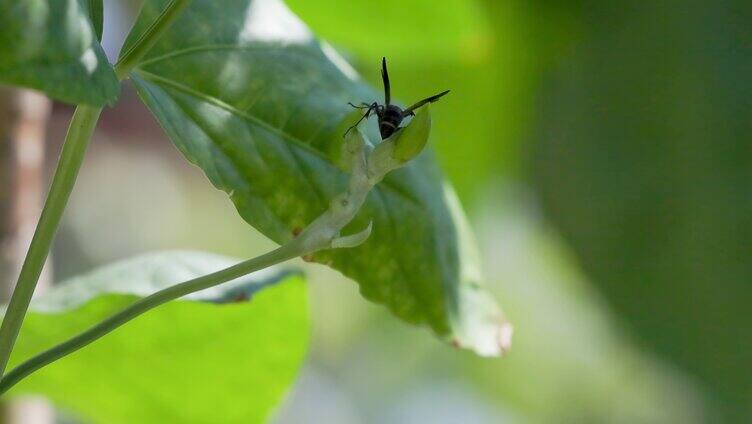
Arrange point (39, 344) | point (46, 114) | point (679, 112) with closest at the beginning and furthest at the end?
point (39, 344) → point (46, 114) → point (679, 112)

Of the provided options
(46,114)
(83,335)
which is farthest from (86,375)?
(83,335)

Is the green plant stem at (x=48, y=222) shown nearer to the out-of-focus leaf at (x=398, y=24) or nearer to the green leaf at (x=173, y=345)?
the green leaf at (x=173, y=345)

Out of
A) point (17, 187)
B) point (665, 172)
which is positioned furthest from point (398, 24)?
point (665, 172)

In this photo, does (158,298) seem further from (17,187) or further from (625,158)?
(625,158)

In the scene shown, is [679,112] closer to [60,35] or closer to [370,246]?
[370,246]

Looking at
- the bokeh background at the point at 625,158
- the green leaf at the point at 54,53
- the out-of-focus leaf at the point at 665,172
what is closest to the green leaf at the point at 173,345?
the green leaf at the point at 54,53

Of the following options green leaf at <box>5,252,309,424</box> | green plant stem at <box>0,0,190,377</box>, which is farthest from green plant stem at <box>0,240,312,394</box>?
green leaf at <box>5,252,309,424</box>

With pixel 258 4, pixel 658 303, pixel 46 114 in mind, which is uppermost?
pixel 658 303
